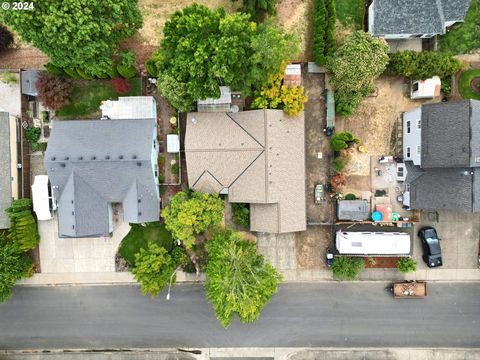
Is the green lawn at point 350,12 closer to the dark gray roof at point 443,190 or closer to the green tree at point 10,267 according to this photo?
the dark gray roof at point 443,190

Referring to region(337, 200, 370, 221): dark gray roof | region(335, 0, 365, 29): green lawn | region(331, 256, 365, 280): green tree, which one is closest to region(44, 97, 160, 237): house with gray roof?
region(337, 200, 370, 221): dark gray roof

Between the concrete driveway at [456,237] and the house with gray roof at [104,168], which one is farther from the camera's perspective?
Answer: the concrete driveway at [456,237]

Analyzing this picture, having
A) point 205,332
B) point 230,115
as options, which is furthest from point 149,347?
point 230,115

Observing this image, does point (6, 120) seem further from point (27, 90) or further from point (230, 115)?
point (230, 115)

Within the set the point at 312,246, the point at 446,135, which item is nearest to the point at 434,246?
the point at 446,135

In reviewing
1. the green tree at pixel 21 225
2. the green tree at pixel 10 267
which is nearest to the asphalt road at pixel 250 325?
the green tree at pixel 10 267

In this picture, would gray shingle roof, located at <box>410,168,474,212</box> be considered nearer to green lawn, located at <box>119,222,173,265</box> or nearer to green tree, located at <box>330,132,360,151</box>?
green tree, located at <box>330,132,360,151</box>
